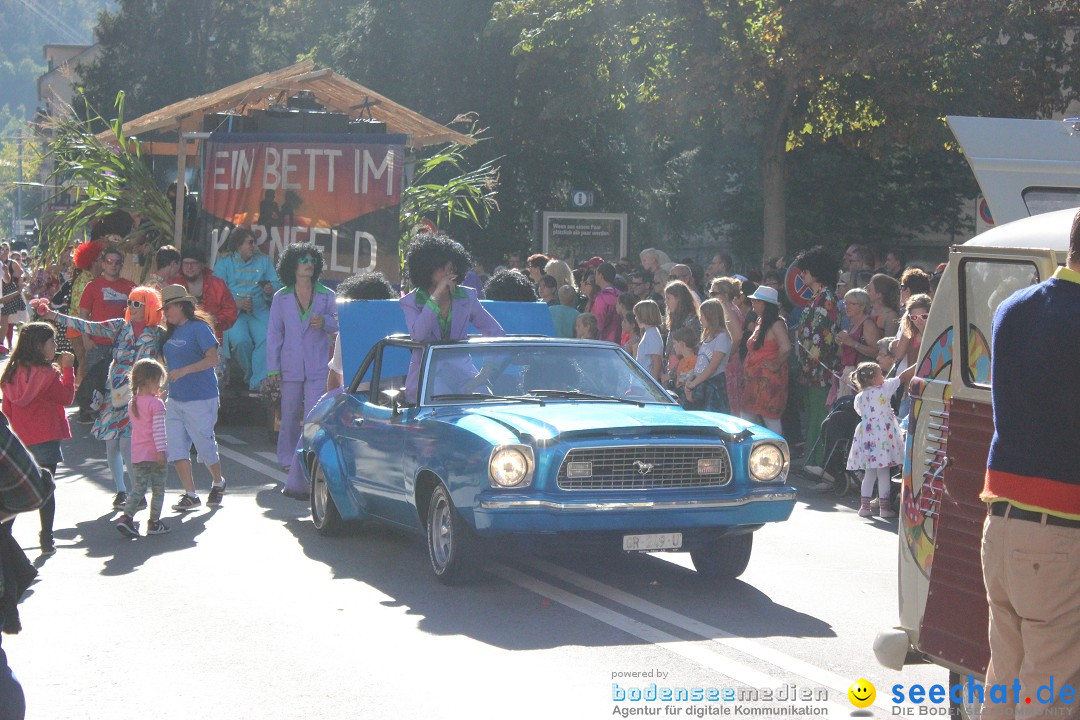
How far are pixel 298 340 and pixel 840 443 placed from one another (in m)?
4.82

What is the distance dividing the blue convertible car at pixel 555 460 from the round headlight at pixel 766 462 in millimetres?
12

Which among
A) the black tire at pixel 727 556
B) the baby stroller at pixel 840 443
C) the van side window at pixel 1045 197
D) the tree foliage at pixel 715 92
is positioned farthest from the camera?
the tree foliage at pixel 715 92

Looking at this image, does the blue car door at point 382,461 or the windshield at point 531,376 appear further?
the windshield at point 531,376

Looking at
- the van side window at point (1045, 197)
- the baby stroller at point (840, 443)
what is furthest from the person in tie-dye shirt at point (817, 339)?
the van side window at point (1045, 197)

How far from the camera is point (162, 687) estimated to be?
6.24 metres

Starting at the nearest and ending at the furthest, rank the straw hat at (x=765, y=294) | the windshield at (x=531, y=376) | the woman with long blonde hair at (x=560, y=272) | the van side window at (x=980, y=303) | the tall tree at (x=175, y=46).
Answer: the van side window at (x=980, y=303)
the windshield at (x=531, y=376)
the straw hat at (x=765, y=294)
the woman with long blonde hair at (x=560, y=272)
the tall tree at (x=175, y=46)

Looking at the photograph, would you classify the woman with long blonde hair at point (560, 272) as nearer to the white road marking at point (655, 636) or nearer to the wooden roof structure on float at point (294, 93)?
the wooden roof structure on float at point (294, 93)

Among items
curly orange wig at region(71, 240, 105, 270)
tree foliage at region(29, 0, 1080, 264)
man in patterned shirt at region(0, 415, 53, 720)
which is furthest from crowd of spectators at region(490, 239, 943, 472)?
tree foliage at region(29, 0, 1080, 264)

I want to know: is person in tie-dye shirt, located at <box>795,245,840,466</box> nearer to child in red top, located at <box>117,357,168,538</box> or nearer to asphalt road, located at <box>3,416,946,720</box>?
asphalt road, located at <box>3,416,946,720</box>

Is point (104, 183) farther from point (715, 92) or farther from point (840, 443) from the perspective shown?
point (715, 92)

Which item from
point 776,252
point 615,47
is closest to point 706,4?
point 615,47

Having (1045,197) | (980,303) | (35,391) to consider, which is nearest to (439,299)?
(35,391)

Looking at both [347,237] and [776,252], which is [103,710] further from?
[776,252]

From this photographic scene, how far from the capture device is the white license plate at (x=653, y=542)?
786 cm
